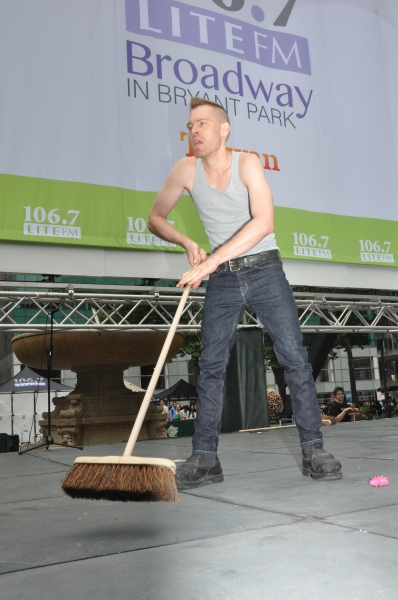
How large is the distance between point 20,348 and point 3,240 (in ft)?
4.16

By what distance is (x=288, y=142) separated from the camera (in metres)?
Answer: 7.82

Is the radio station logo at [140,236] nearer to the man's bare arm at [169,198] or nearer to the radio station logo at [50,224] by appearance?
the radio station logo at [50,224]

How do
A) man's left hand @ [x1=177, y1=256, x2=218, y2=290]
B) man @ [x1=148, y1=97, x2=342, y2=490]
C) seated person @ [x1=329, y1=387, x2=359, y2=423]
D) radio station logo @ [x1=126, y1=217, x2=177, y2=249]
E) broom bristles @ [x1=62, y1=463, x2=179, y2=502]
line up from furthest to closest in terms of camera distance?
seated person @ [x1=329, y1=387, x2=359, y2=423] → radio station logo @ [x1=126, y1=217, x2=177, y2=249] → man @ [x1=148, y1=97, x2=342, y2=490] → man's left hand @ [x1=177, y1=256, x2=218, y2=290] → broom bristles @ [x1=62, y1=463, x2=179, y2=502]

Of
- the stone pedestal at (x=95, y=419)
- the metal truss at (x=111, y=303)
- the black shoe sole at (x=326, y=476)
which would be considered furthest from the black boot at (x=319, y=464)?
the stone pedestal at (x=95, y=419)

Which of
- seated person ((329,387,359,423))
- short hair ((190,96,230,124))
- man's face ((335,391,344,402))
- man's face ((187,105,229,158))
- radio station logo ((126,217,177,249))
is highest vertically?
radio station logo ((126,217,177,249))

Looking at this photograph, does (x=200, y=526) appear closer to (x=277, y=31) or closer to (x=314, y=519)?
(x=314, y=519)

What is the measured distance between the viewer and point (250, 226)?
2623 millimetres

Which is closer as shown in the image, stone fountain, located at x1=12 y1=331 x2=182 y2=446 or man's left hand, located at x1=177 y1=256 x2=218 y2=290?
man's left hand, located at x1=177 y1=256 x2=218 y2=290

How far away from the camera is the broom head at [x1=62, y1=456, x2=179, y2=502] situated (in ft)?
6.03

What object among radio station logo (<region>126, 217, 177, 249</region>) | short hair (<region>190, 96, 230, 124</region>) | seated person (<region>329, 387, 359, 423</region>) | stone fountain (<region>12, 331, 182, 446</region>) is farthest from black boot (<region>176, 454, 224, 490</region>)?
seated person (<region>329, 387, 359, 423</region>)

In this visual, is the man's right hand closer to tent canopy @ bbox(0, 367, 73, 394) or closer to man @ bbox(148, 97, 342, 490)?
man @ bbox(148, 97, 342, 490)

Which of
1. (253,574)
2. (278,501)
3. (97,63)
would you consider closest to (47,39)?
(97,63)

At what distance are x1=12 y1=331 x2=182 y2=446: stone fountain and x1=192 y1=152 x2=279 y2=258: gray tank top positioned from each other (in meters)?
3.92

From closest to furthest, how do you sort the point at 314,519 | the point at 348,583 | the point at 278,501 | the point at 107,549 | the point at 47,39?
the point at 348,583
the point at 107,549
the point at 314,519
the point at 278,501
the point at 47,39
